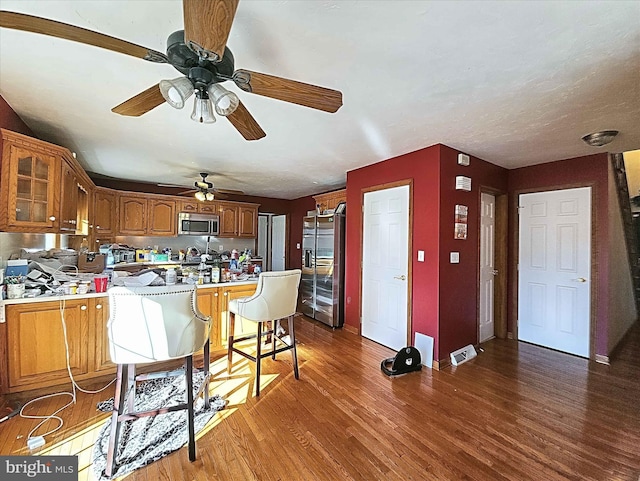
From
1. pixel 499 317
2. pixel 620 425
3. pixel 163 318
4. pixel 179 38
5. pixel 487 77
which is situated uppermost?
pixel 487 77

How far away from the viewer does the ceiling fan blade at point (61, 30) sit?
1.07 m

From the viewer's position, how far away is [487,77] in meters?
1.86

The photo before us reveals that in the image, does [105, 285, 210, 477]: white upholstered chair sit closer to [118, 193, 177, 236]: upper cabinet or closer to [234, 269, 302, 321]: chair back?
[234, 269, 302, 321]: chair back

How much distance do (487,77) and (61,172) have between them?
3.51 metres

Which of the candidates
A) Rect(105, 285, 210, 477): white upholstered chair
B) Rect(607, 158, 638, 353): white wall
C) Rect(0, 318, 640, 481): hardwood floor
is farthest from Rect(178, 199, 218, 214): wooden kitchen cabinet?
Rect(607, 158, 638, 353): white wall

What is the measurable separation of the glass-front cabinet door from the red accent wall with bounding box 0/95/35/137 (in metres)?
0.22

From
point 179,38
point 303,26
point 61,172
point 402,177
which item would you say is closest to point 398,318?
point 402,177

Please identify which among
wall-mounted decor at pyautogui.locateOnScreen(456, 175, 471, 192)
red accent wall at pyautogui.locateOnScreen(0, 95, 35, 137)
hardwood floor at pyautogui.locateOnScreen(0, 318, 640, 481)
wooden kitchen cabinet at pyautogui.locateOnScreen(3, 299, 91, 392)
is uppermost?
red accent wall at pyautogui.locateOnScreen(0, 95, 35, 137)

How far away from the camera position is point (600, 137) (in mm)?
2742

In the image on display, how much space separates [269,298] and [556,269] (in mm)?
3639

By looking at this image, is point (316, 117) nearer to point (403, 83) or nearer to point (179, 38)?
point (403, 83)

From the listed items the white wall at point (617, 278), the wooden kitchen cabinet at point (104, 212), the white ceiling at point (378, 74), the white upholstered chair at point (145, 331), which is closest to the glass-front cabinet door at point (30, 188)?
the white ceiling at point (378, 74)

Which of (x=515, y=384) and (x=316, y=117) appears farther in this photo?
(x=515, y=384)

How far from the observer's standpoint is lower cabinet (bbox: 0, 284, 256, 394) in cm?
231
